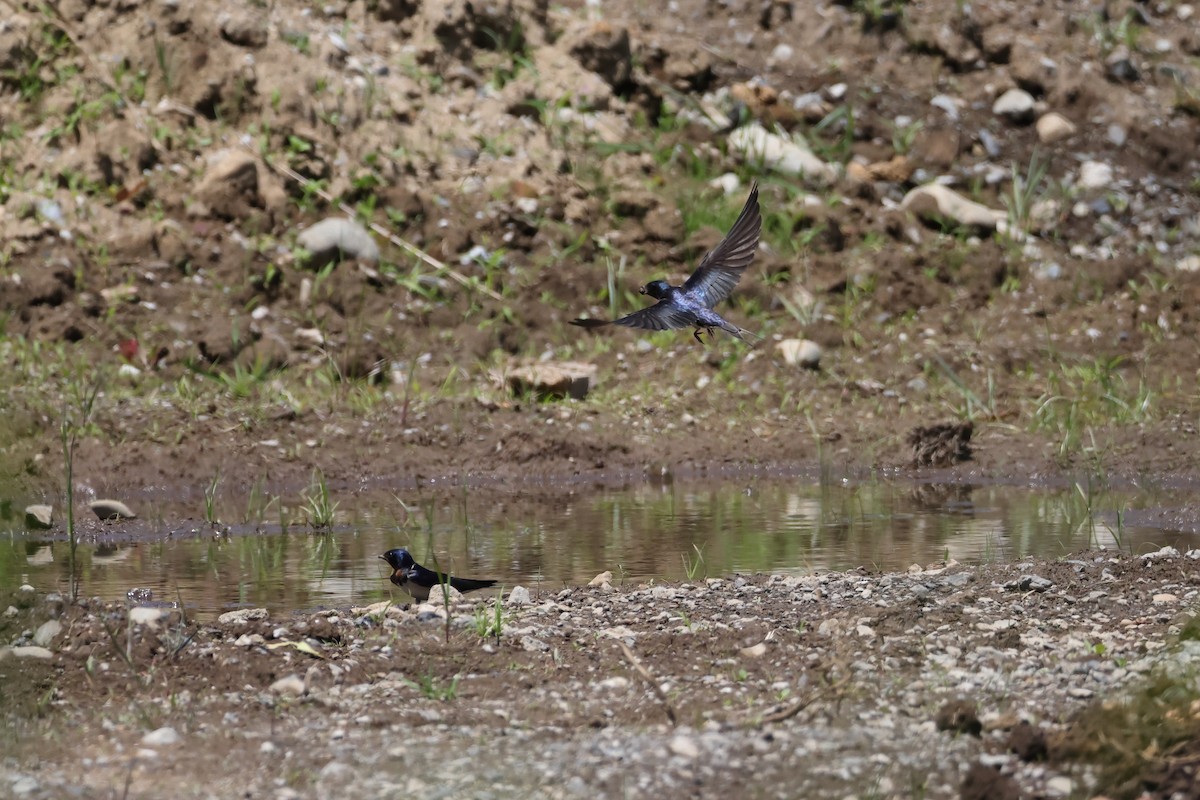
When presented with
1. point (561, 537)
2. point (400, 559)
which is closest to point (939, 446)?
point (561, 537)

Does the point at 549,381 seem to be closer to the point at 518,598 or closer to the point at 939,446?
the point at 939,446

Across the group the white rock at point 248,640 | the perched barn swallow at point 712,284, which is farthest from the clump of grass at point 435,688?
the perched barn swallow at point 712,284

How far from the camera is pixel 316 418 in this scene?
11.1 m

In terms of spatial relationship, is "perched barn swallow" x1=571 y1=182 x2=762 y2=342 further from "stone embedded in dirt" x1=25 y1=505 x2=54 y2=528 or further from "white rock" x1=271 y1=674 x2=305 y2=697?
"stone embedded in dirt" x1=25 y1=505 x2=54 y2=528

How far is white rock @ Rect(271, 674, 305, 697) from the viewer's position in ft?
17.1

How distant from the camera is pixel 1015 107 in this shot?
14992mm

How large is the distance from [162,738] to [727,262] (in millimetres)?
4356

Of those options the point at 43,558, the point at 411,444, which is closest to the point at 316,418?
the point at 411,444

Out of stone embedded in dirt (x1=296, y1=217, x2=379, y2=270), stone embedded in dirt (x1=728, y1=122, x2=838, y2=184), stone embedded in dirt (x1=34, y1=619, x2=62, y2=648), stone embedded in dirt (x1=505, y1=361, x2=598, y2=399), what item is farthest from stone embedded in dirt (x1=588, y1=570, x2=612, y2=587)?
stone embedded in dirt (x1=728, y1=122, x2=838, y2=184)

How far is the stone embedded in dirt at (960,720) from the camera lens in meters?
4.67

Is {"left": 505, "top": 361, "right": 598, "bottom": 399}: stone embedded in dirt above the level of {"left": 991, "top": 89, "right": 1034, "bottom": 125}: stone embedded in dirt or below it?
below

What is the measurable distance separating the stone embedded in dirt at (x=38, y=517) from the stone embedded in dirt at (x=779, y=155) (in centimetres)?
683

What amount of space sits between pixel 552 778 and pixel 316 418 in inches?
277

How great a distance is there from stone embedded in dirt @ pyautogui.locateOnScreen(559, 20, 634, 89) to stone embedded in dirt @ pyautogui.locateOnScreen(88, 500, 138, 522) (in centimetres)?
673
